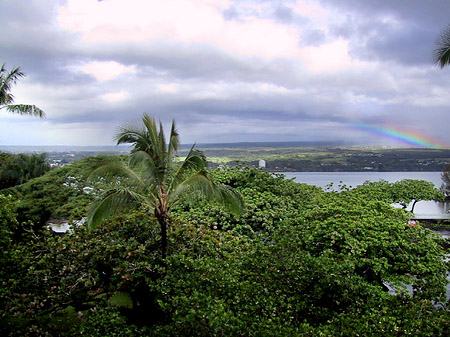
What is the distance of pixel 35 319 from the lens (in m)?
5.46

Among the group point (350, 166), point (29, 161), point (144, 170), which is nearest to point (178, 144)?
point (144, 170)

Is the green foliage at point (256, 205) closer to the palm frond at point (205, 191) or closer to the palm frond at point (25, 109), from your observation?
the palm frond at point (205, 191)

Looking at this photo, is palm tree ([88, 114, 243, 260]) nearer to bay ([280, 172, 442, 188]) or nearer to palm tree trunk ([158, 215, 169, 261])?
palm tree trunk ([158, 215, 169, 261])

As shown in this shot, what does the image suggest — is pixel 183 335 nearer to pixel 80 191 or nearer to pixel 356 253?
pixel 356 253

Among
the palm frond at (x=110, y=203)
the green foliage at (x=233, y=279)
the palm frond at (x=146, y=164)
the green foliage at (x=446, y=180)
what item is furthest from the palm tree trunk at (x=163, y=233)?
the green foliage at (x=446, y=180)

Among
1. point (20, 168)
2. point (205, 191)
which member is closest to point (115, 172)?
point (205, 191)

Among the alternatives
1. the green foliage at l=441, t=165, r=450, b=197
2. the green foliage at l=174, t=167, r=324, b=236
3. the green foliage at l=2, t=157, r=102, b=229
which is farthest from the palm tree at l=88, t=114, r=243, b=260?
the green foliage at l=441, t=165, r=450, b=197

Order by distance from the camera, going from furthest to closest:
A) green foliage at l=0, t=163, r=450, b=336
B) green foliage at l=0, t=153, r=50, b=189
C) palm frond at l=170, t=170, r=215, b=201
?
green foliage at l=0, t=153, r=50, b=189, palm frond at l=170, t=170, r=215, b=201, green foliage at l=0, t=163, r=450, b=336

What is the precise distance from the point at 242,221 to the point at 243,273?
139 inches

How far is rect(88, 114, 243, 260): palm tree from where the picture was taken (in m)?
6.20

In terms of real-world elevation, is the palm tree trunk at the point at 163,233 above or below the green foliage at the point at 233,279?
above

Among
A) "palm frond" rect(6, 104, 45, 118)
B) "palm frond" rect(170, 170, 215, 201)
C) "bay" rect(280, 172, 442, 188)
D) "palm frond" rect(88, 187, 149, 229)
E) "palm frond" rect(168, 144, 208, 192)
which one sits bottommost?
"bay" rect(280, 172, 442, 188)

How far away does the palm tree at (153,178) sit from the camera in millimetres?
6195

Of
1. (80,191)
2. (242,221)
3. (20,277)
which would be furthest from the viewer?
(80,191)
